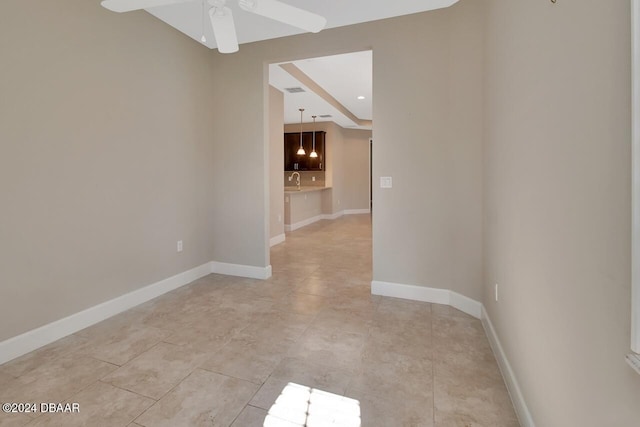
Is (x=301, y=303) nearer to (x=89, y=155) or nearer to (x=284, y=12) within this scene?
(x=89, y=155)

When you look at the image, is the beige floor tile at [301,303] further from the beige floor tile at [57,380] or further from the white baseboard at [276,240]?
the white baseboard at [276,240]

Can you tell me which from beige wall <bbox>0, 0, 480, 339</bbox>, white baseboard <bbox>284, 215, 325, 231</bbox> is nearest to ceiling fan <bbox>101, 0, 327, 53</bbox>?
beige wall <bbox>0, 0, 480, 339</bbox>

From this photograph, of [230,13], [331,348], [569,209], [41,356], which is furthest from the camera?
[331,348]

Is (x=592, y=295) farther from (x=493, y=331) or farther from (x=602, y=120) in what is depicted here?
(x=493, y=331)

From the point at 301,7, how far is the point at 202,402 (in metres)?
3.16

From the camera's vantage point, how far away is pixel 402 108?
3072 millimetres

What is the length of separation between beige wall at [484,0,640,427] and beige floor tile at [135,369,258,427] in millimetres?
1432

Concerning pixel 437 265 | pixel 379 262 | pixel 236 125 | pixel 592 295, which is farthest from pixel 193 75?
pixel 592 295

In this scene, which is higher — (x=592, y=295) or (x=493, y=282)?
(x=592, y=295)

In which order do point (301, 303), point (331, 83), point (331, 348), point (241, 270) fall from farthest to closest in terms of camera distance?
point (331, 83) < point (241, 270) < point (301, 303) < point (331, 348)

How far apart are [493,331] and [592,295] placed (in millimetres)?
1505

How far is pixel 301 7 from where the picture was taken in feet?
9.41

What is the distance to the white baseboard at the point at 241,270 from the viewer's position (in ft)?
12.5

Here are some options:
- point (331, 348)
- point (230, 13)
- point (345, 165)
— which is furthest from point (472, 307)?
point (345, 165)
